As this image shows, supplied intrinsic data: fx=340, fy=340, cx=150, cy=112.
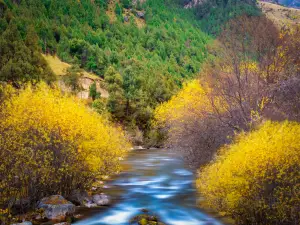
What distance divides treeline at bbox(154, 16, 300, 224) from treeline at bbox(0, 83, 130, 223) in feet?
25.1

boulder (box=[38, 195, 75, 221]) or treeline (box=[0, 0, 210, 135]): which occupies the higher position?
treeline (box=[0, 0, 210, 135])

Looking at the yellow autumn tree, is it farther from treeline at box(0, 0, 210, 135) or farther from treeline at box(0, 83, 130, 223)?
treeline at box(0, 0, 210, 135)

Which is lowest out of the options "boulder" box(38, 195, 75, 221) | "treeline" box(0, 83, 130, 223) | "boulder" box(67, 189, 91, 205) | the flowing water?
the flowing water

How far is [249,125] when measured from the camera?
2370 cm

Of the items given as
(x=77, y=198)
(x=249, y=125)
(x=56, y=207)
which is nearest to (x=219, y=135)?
(x=249, y=125)

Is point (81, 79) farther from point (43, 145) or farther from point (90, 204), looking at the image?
point (43, 145)

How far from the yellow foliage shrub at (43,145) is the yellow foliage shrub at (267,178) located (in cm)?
856

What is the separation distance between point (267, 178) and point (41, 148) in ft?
38.6

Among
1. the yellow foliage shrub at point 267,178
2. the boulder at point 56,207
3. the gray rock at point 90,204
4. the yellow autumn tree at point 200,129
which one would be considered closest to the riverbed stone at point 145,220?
the gray rock at point 90,204

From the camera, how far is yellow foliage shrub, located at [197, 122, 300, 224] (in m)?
14.5

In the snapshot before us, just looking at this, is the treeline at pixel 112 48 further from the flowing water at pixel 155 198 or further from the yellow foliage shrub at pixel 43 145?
the yellow foliage shrub at pixel 43 145

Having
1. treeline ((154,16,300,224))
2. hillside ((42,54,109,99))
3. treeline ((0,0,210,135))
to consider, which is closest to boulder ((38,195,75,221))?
treeline ((154,16,300,224))

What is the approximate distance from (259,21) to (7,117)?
19239 millimetres

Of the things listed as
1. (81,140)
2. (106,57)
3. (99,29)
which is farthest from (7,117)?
(99,29)
